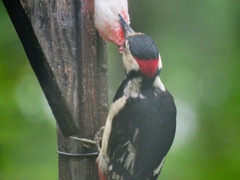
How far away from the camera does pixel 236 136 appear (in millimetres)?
5543

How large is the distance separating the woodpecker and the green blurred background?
1.59 m

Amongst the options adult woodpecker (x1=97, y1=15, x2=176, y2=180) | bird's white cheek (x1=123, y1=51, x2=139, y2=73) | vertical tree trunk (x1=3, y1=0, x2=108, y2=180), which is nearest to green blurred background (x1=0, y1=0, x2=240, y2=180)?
vertical tree trunk (x1=3, y1=0, x2=108, y2=180)

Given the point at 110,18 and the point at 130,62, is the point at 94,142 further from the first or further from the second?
the point at 110,18

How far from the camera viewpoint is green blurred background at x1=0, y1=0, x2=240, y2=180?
483cm

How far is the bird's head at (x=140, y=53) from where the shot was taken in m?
3.18

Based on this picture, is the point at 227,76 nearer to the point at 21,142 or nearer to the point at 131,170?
the point at 21,142

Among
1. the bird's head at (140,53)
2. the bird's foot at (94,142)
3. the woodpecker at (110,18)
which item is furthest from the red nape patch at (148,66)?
the bird's foot at (94,142)

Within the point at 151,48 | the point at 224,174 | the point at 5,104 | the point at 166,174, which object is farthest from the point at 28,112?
the point at 151,48

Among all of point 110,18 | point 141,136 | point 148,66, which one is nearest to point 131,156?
point 141,136

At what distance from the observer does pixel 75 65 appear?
336cm

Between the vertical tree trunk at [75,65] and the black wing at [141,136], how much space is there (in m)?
0.14

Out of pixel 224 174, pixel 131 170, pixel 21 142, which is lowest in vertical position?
pixel 224 174

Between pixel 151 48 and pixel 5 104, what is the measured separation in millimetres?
1809

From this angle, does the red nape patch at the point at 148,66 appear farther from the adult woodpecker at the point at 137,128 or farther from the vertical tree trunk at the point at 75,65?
the vertical tree trunk at the point at 75,65
